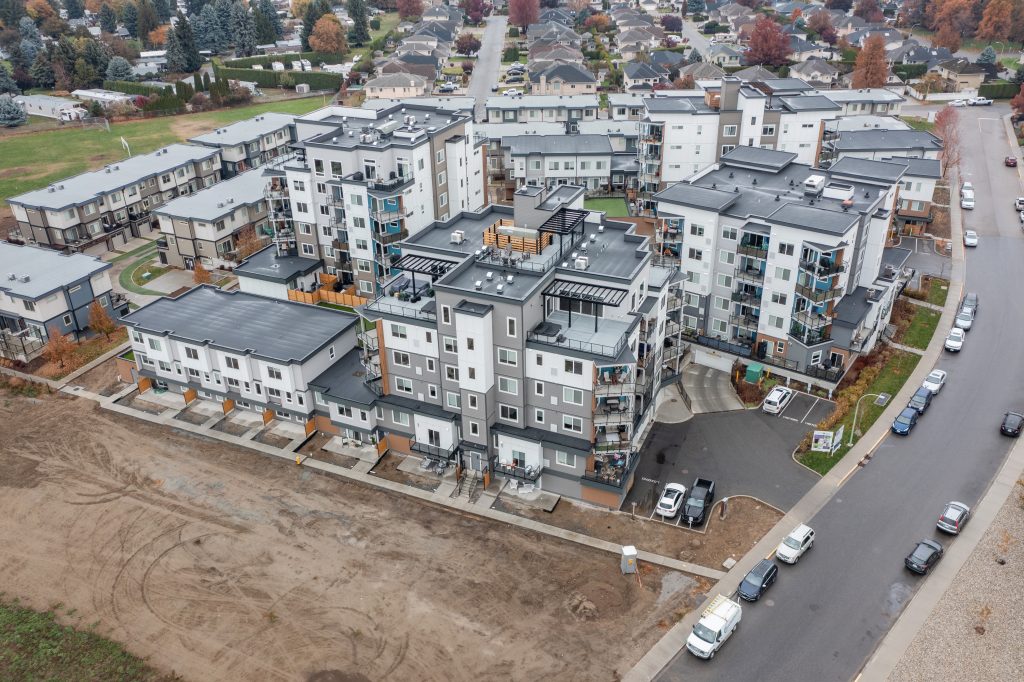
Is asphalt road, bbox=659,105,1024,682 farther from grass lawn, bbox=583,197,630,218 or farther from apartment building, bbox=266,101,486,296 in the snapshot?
apartment building, bbox=266,101,486,296

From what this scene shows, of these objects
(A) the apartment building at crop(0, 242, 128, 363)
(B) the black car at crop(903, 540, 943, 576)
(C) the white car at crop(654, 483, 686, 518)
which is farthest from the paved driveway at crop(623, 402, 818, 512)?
(A) the apartment building at crop(0, 242, 128, 363)

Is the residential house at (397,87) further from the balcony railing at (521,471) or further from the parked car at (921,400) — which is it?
the parked car at (921,400)

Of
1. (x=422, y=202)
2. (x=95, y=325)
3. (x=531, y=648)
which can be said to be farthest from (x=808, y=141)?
(x=95, y=325)

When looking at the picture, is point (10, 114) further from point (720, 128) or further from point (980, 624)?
point (980, 624)

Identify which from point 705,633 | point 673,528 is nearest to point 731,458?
point 673,528

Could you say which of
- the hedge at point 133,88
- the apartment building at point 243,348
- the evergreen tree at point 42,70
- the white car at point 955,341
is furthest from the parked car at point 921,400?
the evergreen tree at point 42,70
